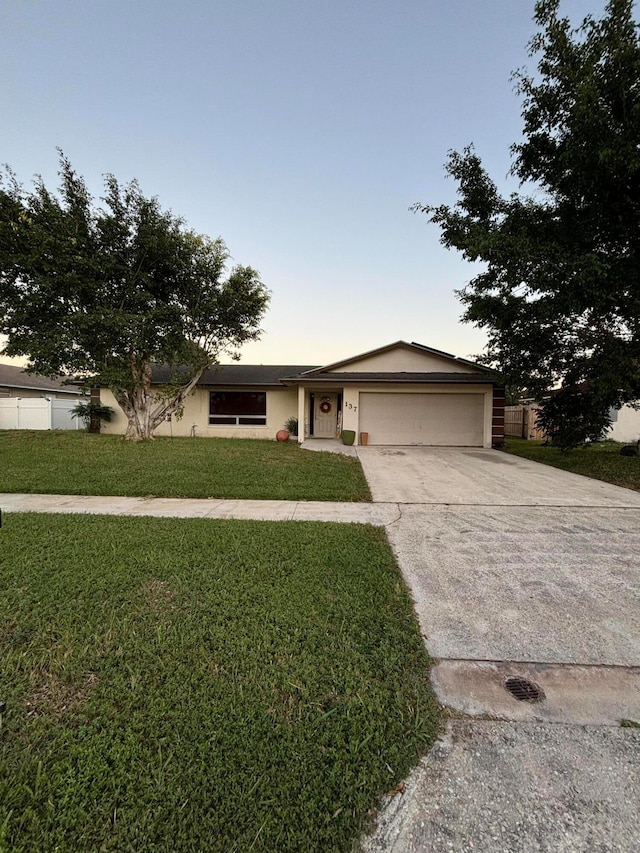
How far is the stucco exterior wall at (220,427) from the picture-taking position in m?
15.7

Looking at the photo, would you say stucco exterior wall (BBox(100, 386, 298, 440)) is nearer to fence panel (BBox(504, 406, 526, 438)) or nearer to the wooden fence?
fence panel (BBox(504, 406, 526, 438))

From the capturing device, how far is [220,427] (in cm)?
1581

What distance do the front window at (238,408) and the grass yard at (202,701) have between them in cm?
A: 1248

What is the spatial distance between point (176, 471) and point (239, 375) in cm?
942

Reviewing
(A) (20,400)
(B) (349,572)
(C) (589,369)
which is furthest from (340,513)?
(A) (20,400)

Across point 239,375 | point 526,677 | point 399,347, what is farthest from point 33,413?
point 526,677

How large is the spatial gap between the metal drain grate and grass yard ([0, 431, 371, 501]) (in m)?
4.07

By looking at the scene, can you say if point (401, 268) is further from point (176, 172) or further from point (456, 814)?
point (456, 814)

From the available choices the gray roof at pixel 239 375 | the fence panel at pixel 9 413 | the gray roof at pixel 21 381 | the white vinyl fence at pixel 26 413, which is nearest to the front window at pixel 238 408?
the gray roof at pixel 239 375

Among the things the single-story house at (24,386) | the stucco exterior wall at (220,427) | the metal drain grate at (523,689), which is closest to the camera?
the metal drain grate at (523,689)

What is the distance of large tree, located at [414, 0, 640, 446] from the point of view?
686 centimetres

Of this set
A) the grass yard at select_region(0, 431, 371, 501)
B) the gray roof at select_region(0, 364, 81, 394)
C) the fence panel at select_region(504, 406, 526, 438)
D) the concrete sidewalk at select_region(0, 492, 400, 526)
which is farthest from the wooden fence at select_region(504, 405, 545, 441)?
the gray roof at select_region(0, 364, 81, 394)

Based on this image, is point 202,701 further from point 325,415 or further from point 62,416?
point 62,416

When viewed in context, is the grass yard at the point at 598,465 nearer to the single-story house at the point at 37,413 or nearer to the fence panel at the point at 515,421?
the fence panel at the point at 515,421
